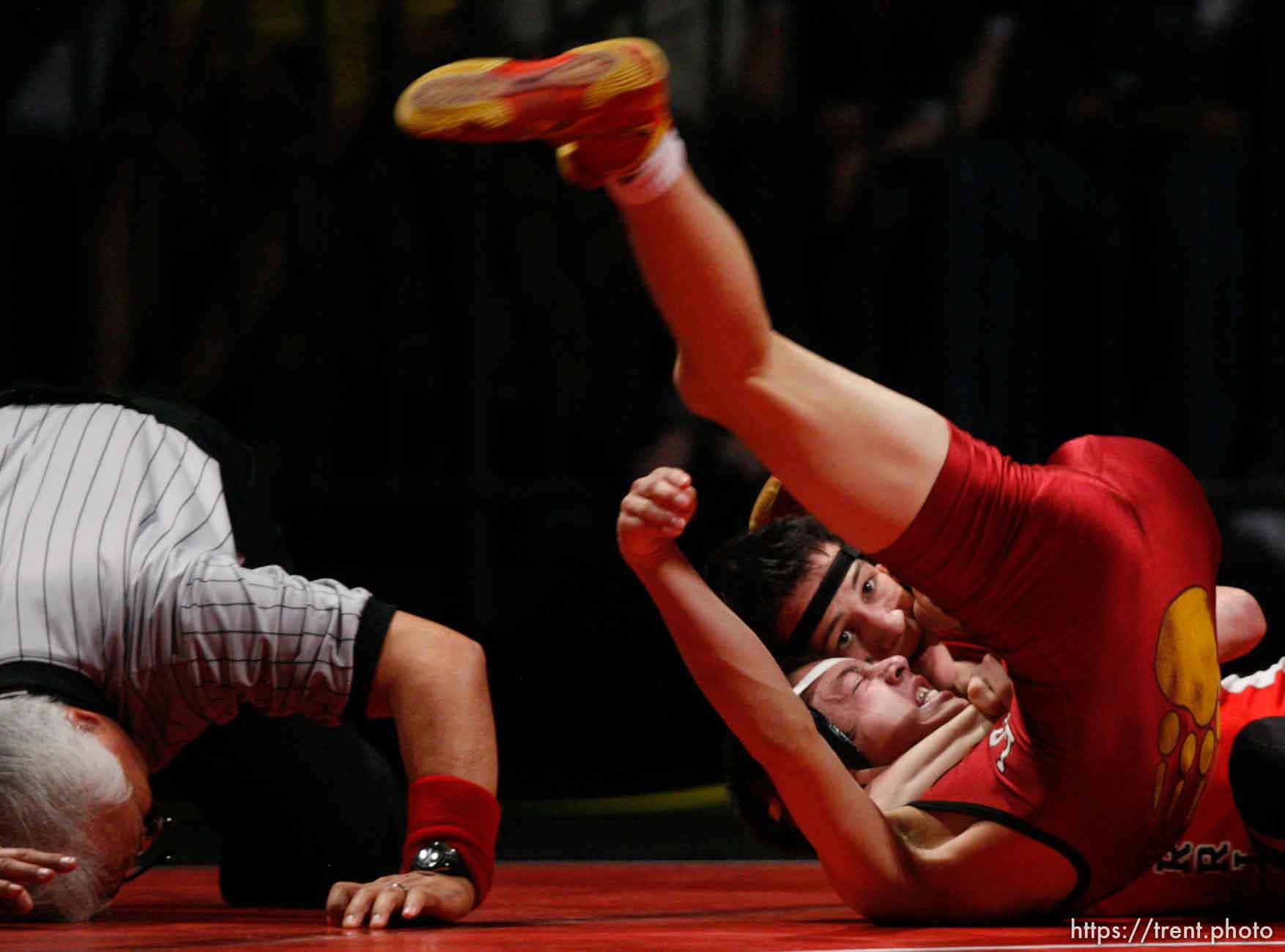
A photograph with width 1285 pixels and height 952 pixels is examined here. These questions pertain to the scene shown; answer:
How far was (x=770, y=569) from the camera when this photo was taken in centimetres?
275

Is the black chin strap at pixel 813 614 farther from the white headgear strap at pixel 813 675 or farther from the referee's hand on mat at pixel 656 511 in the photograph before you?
the referee's hand on mat at pixel 656 511

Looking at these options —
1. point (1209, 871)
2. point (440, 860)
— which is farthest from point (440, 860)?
point (1209, 871)

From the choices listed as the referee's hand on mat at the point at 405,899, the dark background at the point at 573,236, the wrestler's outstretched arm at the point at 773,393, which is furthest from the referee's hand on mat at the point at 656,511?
the dark background at the point at 573,236

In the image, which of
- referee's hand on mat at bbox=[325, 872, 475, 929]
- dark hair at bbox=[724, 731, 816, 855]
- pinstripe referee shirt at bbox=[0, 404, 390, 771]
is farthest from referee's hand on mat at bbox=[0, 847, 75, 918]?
dark hair at bbox=[724, 731, 816, 855]

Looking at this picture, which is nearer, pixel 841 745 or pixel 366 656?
pixel 366 656

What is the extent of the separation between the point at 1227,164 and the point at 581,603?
184 centimetres

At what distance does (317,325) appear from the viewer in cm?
463

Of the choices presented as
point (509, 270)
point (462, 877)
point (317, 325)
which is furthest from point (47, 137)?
point (462, 877)

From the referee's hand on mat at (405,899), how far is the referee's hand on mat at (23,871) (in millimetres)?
298

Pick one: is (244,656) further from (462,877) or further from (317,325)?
(317,325)

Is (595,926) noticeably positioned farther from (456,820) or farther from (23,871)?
(23,871)

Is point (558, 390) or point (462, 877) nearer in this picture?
point (462, 877)

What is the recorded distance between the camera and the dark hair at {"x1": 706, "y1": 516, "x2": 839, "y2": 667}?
2.73 meters

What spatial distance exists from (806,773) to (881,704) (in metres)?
0.54
